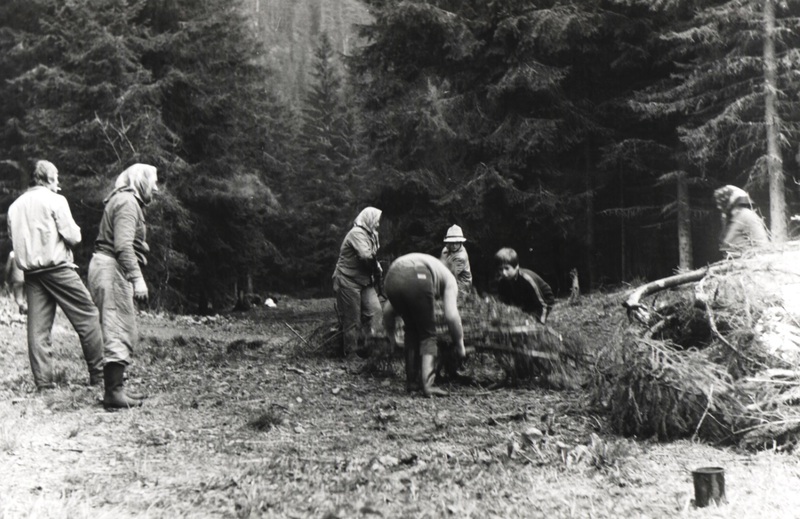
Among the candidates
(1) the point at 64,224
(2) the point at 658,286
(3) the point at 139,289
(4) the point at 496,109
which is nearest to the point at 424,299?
(2) the point at 658,286

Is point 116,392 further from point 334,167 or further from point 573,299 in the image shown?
point 334,167

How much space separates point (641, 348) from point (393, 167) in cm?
1476

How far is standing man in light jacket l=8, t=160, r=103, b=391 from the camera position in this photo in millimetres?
6758

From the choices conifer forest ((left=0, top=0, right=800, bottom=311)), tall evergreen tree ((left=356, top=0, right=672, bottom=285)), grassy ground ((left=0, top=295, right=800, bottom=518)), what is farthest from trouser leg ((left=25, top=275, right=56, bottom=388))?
tall evergreen tree ((left=356, top=0, right=672, bottom=285))

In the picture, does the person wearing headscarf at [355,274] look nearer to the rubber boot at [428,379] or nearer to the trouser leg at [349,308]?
the trouser leg at [349,308]

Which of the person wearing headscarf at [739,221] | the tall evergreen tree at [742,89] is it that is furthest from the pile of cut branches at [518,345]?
the tall evergreen tree at [742,89]

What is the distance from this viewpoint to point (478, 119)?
66.7ft

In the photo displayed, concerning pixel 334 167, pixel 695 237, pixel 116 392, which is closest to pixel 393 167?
pixel 695 237

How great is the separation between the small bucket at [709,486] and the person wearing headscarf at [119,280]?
4.55 meters

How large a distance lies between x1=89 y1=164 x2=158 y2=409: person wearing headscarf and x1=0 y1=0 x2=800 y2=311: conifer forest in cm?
1288

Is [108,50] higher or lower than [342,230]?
higher

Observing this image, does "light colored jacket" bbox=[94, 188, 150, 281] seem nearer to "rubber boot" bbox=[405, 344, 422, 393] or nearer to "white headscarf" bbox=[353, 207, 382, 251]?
"rubber boot" bbox=[405, 344, 422, 393]

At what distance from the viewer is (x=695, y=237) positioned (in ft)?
71.4

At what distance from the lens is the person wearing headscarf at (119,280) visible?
6301 mm
